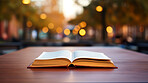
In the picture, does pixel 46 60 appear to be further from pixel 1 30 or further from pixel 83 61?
pixel 1 30

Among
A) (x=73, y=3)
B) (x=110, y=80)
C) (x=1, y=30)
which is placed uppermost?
(x=73, y=3)

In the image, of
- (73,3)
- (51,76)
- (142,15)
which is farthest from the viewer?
(73,3)

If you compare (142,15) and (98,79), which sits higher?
(142,15)

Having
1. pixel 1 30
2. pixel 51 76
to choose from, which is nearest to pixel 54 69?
pixel 51 76

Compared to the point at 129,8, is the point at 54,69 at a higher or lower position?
lower

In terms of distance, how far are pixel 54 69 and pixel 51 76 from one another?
0.25 metres

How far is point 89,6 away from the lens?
12.1m

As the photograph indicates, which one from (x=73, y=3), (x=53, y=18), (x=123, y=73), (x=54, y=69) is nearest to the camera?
(x=123, y=73)

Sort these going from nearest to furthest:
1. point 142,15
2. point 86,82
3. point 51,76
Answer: point 86,82 → point 51,76 → point 142,15

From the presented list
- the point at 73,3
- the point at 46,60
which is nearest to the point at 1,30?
the point at 73,3

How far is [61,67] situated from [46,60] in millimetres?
169

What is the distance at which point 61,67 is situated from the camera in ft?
5.72

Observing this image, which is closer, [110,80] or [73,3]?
[110,80]

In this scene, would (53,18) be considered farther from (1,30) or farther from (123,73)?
(123,73)
